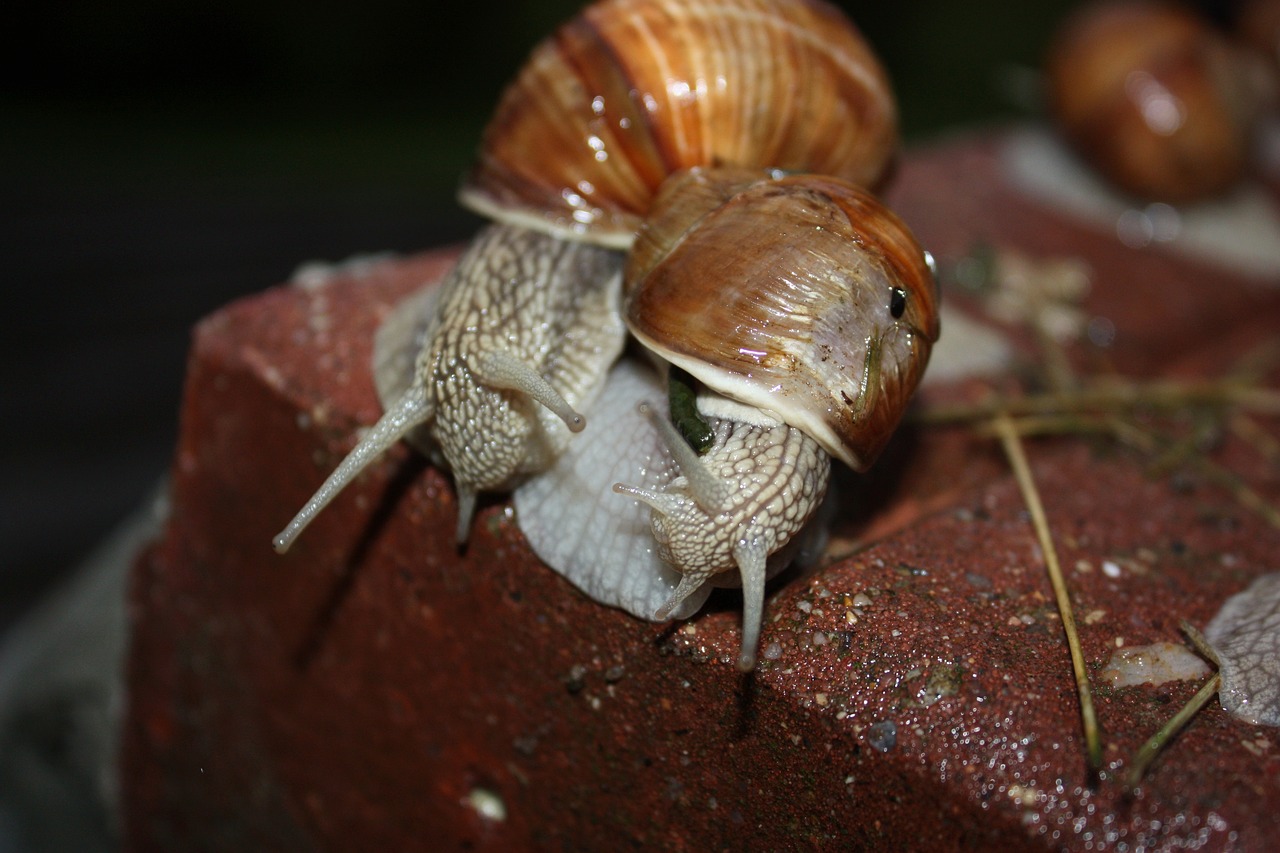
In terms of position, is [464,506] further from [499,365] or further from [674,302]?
[674,302]

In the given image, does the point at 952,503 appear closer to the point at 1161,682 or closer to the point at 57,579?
the point at 1161,682

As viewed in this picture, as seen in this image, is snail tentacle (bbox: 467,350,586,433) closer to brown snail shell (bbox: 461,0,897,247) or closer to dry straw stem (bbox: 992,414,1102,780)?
brown snail shell (bbox: 461,0,897,247)

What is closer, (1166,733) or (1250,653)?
(1166,733)

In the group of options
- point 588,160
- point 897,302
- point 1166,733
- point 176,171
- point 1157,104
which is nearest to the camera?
point 1166,733

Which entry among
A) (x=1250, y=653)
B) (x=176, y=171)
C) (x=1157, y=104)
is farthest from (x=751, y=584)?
(x=176, y=171)

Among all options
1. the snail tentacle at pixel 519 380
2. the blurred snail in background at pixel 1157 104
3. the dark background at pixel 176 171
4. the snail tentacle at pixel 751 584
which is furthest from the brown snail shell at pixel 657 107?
the dark background at pixel 176 171

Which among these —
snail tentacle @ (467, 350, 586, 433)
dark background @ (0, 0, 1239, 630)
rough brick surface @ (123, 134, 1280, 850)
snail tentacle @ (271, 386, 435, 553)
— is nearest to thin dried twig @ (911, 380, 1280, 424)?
rough brick surface @ (123, 134, 1280, 850)

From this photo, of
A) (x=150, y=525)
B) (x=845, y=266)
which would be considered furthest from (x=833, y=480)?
(x=150, y=525)
